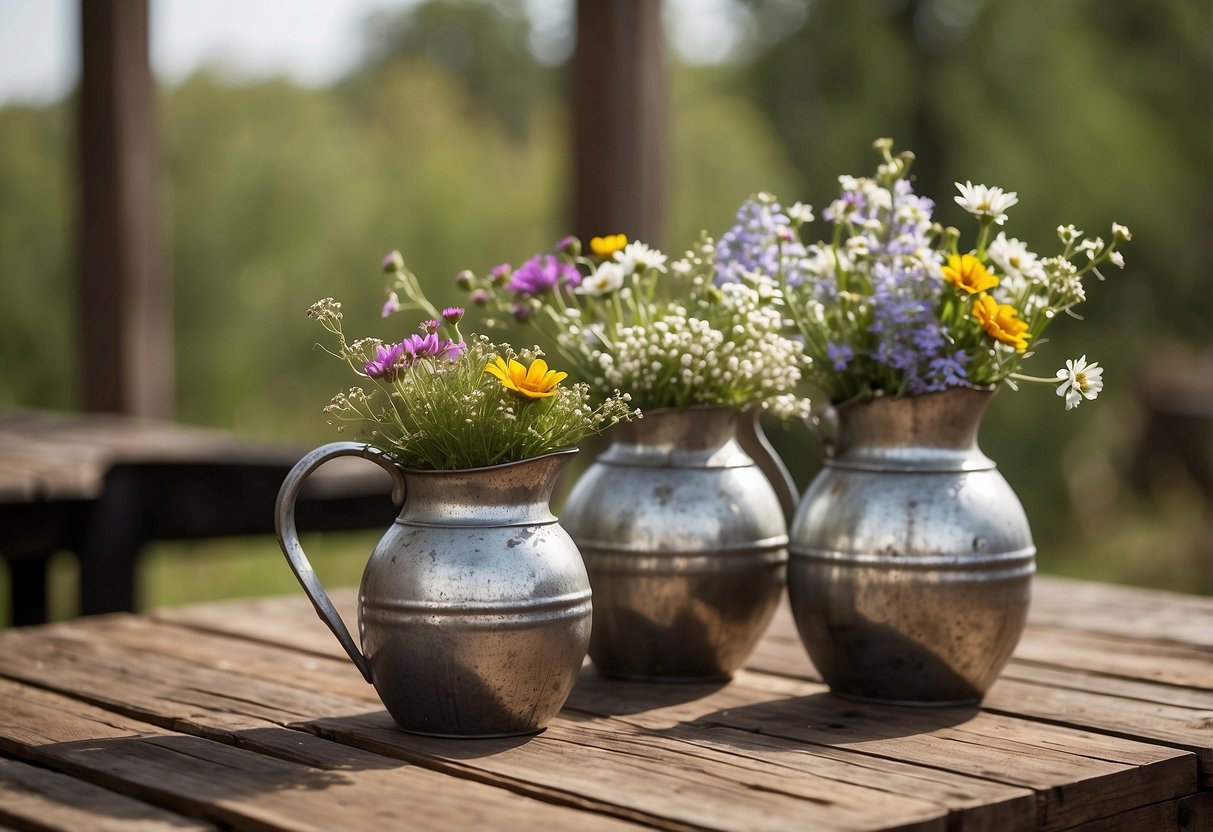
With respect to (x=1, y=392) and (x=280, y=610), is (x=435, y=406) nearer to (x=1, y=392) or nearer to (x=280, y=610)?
(x=280, y=610)

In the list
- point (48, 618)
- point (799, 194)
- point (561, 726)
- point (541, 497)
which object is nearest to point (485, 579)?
point (541, 497)

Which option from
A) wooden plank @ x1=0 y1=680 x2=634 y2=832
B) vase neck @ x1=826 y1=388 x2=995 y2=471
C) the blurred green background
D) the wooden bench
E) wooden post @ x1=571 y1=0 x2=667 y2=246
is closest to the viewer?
wooden plank @ x1=0 y1=680 x2=634 y2=832

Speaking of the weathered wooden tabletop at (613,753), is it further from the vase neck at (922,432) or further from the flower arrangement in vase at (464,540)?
the vase neck at (922,432)

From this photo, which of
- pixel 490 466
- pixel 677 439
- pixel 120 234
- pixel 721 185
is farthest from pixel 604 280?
pixel 721 185

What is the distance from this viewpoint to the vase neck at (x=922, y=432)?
5.01 ft

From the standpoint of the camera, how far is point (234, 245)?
21.0ft

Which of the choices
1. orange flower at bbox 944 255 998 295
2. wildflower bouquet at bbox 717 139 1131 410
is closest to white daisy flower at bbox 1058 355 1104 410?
wildflower bouquet at bbox 717 139 1131 410

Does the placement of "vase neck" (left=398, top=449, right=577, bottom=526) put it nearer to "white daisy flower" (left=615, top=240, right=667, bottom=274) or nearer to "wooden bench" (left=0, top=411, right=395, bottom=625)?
"white daisy flower" (left=615, top=240, right=667, bottom=274)

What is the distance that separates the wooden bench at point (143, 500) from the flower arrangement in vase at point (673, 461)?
1556 mm

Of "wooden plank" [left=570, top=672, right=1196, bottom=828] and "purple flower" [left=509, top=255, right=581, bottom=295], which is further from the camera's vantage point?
"purple flower" [left=509, top=255, right=581, bottom=295]

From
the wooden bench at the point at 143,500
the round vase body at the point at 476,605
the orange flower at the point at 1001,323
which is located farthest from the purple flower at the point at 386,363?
the wooden bench at the point at 143,500

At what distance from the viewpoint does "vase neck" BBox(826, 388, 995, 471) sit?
1.53 metres

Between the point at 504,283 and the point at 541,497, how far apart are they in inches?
12.0

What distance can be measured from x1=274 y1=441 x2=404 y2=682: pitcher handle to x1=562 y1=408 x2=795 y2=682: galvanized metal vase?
0.96ft
